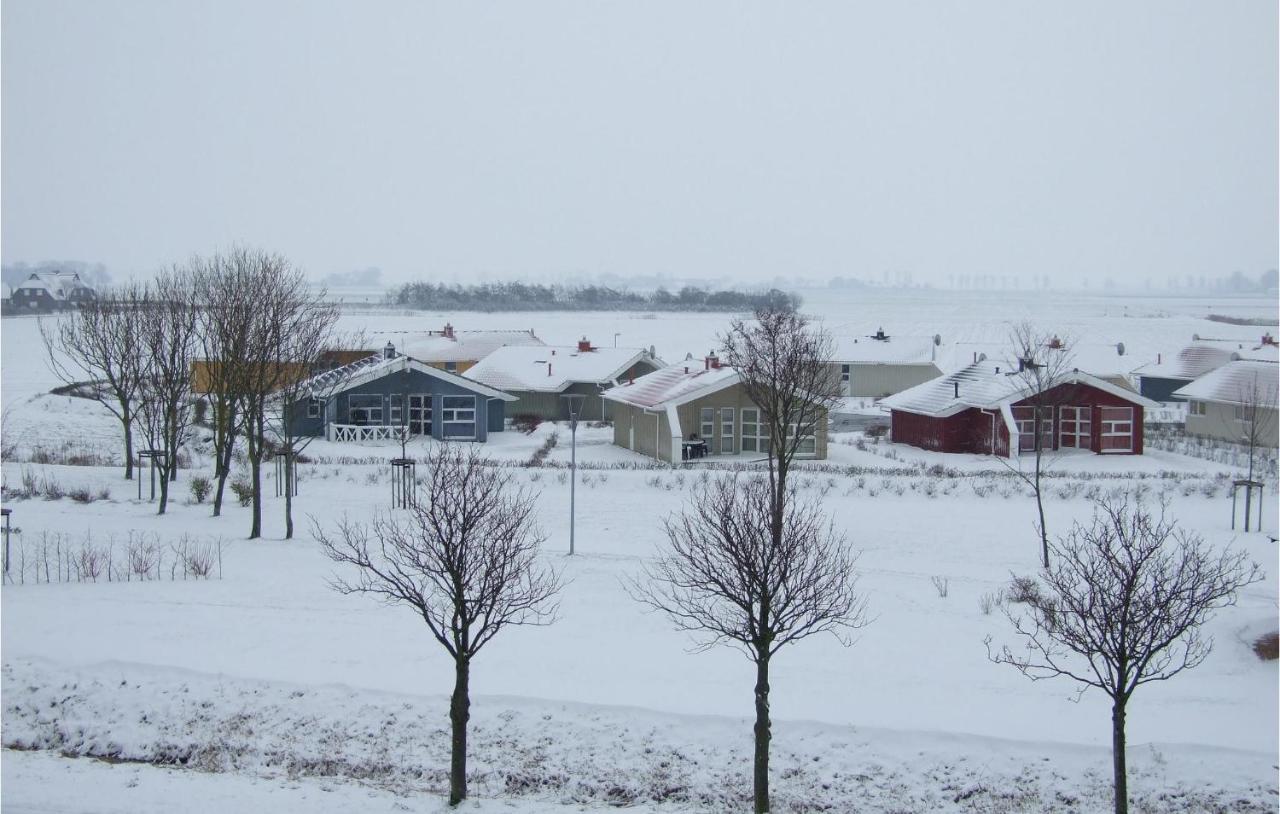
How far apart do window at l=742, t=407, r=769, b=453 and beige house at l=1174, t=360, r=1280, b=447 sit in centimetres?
1638

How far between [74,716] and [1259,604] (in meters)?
17.4

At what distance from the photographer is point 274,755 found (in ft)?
42.5

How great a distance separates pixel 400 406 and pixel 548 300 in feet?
319

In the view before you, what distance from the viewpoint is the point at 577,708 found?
1359 centimetres

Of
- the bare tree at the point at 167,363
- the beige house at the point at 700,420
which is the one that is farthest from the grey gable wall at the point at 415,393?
the bare tree at the point at 167,363

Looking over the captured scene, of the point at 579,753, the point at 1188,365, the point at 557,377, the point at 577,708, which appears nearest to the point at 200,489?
the point at 577,708

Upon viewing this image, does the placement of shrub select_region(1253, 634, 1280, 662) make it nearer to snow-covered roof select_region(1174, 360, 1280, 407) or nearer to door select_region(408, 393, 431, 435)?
snow-covered roof select_region(1174, 360, 1280, 407)

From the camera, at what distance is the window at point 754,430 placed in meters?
35.8

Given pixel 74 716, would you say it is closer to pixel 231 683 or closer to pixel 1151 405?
pixel 231 683

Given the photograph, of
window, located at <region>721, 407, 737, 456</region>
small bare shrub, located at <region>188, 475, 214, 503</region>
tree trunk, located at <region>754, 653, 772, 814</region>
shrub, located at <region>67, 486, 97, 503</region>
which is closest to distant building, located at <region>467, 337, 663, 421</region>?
window, located at <region>721, 407, 737, 456</region>

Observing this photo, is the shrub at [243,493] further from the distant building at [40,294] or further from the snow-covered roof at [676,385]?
the distant building at [40,294]

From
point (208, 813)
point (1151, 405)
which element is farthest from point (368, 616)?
point (1151, 405)

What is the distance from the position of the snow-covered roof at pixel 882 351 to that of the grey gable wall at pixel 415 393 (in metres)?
22.2

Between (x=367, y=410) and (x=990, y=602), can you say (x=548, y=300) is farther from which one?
(x=990, y=602)
